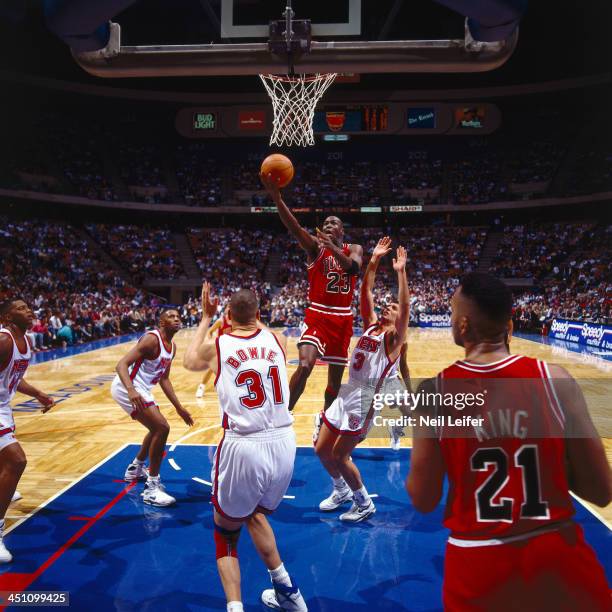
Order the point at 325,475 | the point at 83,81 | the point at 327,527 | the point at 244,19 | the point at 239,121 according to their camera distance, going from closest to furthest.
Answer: the point at 327,527 → the point at 244,19 → the point at 325,475 → the point at 83,81 → the point at 239,121

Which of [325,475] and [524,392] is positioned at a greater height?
[524,392]

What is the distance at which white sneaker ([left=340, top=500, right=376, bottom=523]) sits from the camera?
14.0ft

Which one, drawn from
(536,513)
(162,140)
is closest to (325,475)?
(536,513)

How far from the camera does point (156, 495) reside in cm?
456

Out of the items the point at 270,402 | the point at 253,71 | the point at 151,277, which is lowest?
the point at 151,277

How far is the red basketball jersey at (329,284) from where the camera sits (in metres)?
4.75

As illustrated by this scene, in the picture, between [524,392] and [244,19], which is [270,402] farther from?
[244,19]

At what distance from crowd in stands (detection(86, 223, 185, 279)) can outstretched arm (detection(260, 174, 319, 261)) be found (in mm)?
26572

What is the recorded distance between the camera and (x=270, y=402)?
2.97 metres

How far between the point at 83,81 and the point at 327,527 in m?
32.1

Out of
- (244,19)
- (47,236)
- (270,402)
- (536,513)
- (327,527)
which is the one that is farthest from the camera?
(47,236)

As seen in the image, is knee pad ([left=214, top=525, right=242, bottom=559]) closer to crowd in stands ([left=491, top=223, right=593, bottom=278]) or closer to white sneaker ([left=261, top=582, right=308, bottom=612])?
white sneaker ([left=261, top=582, right=308, bottom=612])

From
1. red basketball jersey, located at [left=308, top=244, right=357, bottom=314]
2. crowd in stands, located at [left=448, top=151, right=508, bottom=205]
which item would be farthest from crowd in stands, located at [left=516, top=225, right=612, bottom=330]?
red basketball jersey, located at [left=308, top=244, right=357, bottom=314]

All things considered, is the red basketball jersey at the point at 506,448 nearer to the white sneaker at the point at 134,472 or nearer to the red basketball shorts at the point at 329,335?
the red basketball shorts at the point at 329,335
